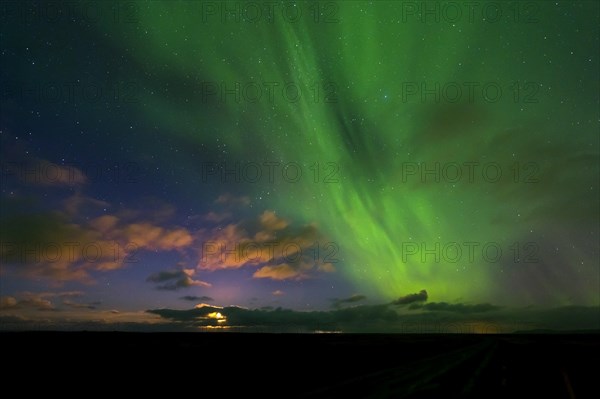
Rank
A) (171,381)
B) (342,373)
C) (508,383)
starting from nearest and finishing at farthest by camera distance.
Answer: (508,383)
(171,381)
(342,373)

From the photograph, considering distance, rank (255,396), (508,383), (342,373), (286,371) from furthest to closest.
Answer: (286,371)
(342,373)
(508,383)
(255,396)

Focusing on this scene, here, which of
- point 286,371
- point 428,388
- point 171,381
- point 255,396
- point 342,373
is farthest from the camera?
point 286,371

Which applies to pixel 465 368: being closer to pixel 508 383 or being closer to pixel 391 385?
pixel 508 383

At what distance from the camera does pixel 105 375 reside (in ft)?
84.3

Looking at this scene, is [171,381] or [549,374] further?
[549,374]

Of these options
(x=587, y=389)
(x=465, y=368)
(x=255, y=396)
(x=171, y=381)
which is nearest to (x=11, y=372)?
(x=171, y=381)

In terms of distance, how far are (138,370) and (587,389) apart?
24.4 meters

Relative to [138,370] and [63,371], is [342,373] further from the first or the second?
[63,371]

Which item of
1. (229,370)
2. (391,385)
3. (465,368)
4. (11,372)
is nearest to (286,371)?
(229,370)

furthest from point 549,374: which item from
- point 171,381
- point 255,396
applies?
point 171,381

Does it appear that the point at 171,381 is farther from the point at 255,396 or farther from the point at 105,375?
the point at 255,396

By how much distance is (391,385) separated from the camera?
1942 centimetres

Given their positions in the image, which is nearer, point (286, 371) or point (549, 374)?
point (549, 374)

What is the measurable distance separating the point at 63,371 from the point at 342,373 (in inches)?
698
